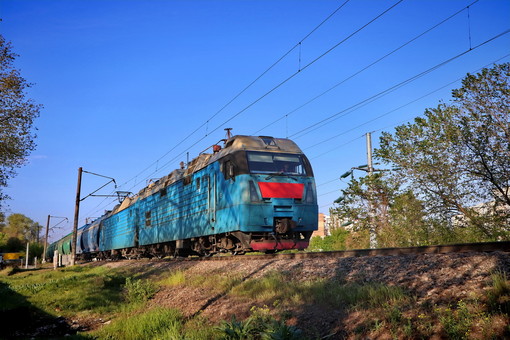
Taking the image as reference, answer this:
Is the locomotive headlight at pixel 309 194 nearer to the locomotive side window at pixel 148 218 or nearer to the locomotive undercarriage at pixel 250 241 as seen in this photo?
the locomotive undercarriage at pixel 250 241

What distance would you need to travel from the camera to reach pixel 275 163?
13.8 m

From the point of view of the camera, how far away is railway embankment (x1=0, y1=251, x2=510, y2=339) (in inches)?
173

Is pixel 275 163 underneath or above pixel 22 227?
underneath

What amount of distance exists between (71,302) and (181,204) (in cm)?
694

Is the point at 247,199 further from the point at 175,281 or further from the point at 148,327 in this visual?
the point at 148,327

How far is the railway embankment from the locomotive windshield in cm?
324

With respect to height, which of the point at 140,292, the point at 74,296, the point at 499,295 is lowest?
the point at 74,296

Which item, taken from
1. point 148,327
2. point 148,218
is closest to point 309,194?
point 148,327

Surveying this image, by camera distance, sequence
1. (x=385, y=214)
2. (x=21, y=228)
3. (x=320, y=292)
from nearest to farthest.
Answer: (x=320, y=292) < (x=385, y=214) < (x=21, y=228)

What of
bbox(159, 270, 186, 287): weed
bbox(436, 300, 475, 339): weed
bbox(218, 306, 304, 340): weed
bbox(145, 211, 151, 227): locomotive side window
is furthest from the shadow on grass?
bbox(145, 211, 151, 227): locomotive side window

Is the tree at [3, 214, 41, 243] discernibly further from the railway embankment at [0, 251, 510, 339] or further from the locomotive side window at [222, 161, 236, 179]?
the railway embankment at [0, 251, 510, 339]

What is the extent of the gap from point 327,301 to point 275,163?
8.00 metres

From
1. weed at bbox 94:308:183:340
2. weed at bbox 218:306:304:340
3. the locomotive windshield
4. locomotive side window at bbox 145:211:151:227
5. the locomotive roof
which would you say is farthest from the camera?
locomotive side window at bbox 145:211:151:227

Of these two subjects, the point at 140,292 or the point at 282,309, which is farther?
the point at 140,292
